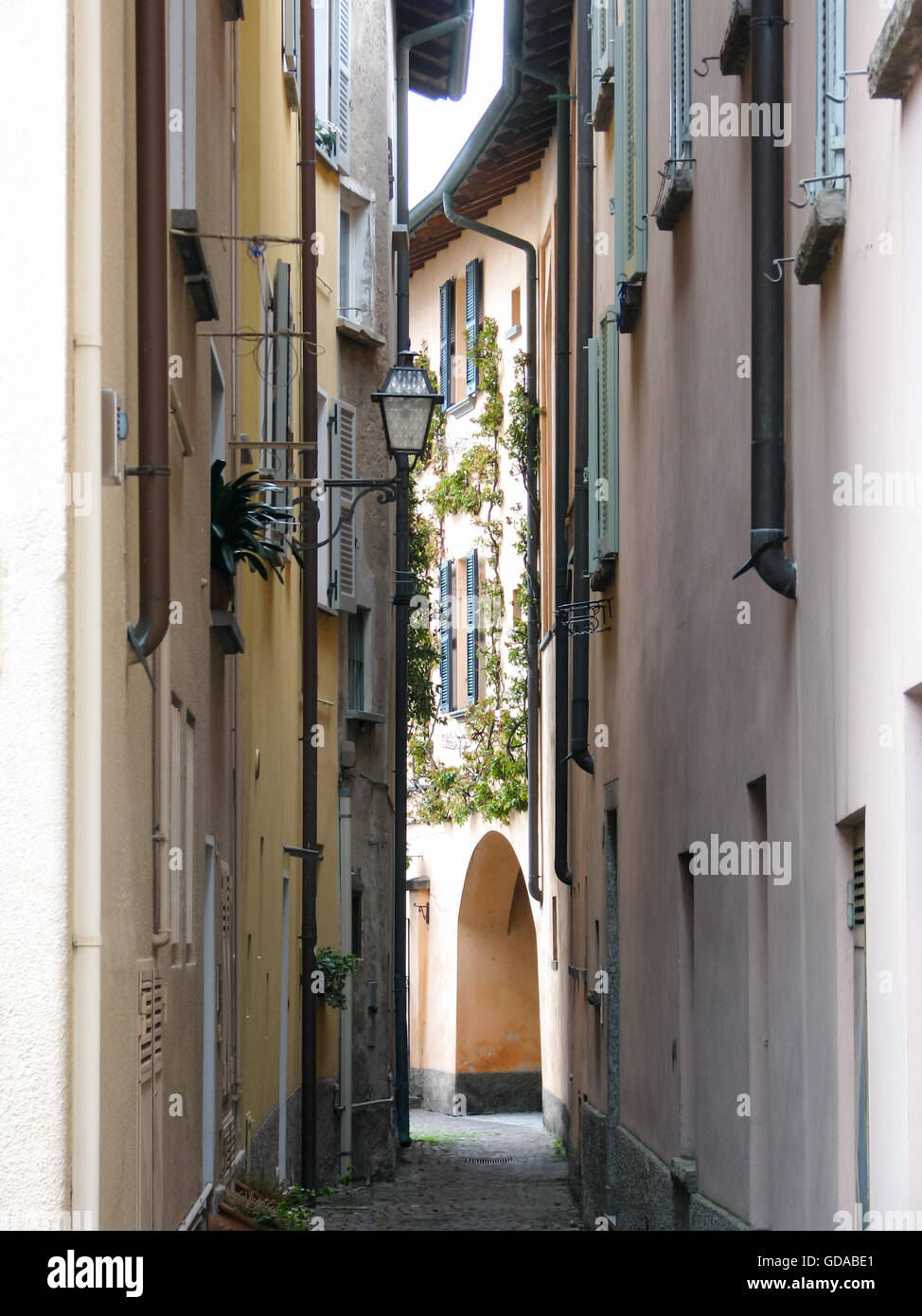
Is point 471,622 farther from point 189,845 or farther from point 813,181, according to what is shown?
point 813,181

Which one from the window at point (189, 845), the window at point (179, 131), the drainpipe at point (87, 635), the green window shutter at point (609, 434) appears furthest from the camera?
the green window shutter at point (609, 434)

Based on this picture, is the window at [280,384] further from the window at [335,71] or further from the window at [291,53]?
the window at [335,71]

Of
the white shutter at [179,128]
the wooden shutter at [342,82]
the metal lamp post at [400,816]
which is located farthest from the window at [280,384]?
the white shutter at [179,128]

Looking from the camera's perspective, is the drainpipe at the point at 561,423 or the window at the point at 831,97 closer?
the window at the point at 831,97

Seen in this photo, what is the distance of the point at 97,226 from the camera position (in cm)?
461

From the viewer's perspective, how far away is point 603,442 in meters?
13.3

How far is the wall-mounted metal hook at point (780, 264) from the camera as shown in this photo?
637cm

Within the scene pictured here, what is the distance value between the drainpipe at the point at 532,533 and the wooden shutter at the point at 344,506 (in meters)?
3.83

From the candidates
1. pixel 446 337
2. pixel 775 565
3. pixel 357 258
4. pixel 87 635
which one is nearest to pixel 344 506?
pixel 357 258

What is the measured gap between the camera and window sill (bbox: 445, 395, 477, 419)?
24.0 metres

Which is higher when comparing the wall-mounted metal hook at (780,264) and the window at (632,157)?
the window at (632,157)

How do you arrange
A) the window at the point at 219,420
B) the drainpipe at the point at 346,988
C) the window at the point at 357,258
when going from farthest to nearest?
the window at the point at 357,258, the drainpipe at the point at 346,988, the window at the point at 219,420

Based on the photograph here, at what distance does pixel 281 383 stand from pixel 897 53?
27.9ft
